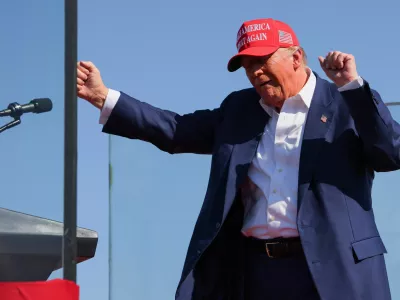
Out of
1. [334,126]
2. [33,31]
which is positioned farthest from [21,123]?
[334,126]

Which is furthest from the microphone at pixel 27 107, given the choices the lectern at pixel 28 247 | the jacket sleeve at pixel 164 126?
the jacket sleeve at pixel 164 126

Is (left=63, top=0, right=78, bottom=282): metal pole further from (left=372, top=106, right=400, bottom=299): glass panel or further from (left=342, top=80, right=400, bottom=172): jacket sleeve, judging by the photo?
(left=372, top=106, right=400, bottom=299): glass panel

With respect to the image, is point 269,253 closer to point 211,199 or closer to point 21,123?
point 211,199

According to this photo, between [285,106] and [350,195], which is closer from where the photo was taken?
[350,195]

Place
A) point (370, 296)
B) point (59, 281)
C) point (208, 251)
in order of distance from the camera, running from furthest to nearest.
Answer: point (208, 251) → point (370, 296) → point (59, 281)

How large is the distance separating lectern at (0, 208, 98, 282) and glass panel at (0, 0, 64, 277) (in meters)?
0.02

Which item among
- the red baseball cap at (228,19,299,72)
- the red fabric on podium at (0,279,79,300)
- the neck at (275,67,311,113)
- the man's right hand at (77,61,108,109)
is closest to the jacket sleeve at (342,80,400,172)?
the neck at (275,67,311,113)

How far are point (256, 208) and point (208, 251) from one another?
0.20m

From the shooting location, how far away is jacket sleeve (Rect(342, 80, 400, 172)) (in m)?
2.48

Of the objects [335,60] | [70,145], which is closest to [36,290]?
[70,145]

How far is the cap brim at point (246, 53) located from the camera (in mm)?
2773

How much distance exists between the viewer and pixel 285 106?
275cm

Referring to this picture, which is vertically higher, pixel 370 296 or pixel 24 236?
pixel 24 236

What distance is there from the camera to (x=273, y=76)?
2779mm
